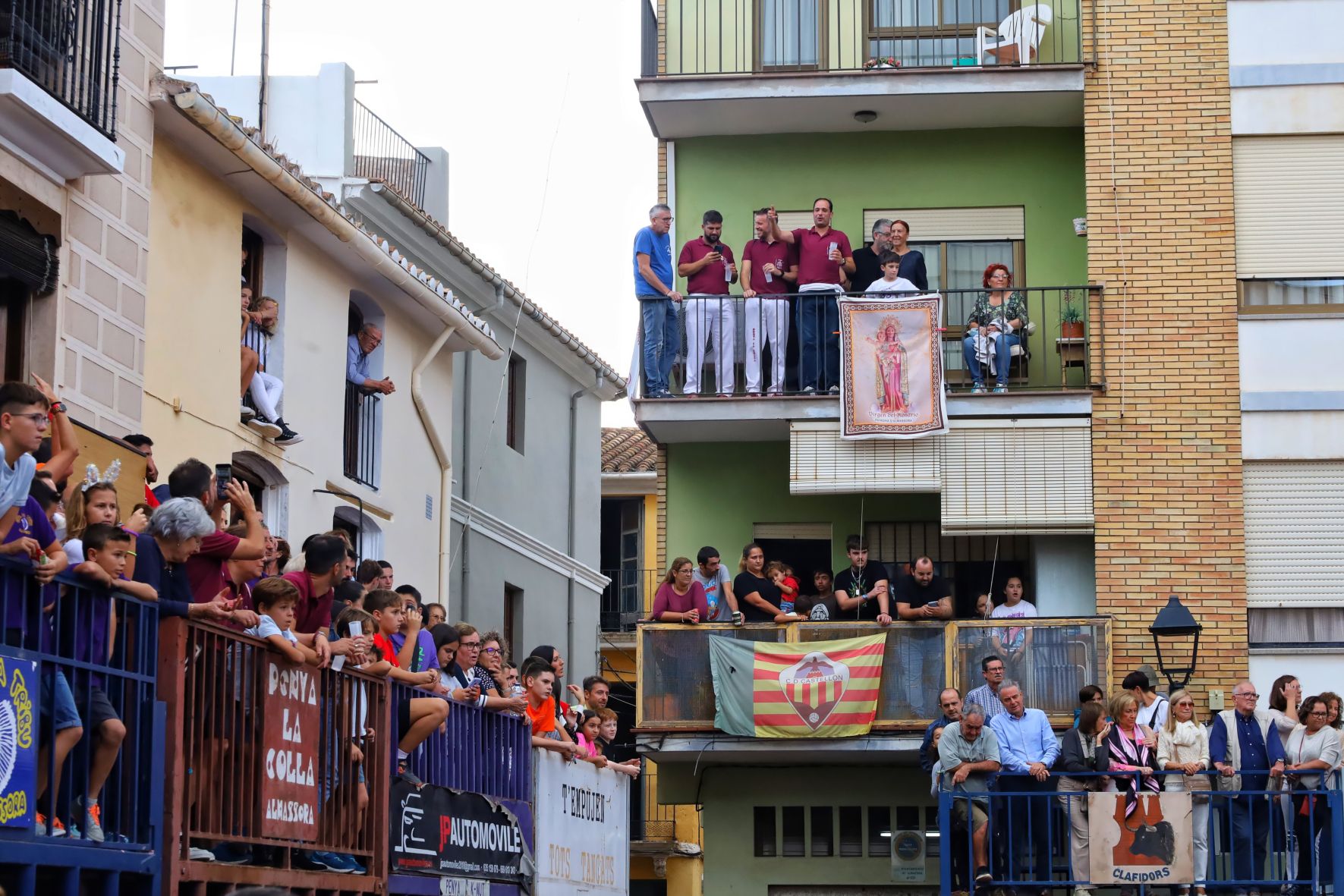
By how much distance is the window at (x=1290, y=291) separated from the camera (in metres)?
20.5

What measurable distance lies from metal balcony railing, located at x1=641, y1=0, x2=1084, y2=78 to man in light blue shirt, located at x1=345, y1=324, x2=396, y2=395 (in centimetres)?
422

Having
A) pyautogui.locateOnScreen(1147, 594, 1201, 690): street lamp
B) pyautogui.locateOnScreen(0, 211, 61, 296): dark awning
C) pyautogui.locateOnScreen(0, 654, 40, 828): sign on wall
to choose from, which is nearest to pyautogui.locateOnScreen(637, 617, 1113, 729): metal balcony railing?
pyautogui.locateOnScreen(1147, 594, 1201, 690): street lamp

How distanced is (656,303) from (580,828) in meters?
6.72

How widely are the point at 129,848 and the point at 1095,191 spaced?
14.5m

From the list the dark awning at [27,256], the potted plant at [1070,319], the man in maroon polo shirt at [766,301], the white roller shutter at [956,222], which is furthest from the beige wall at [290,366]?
the potted plant at [1070,319]

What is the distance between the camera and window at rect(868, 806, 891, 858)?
20.7 m

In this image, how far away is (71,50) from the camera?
13.4 meters

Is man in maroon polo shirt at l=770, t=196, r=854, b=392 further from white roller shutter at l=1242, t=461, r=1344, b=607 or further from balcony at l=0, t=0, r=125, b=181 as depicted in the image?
balcony at l=0, t=0, r=125, b=181

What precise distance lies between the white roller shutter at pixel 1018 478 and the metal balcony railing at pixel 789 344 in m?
0.51

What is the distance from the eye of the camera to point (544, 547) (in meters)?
28.6

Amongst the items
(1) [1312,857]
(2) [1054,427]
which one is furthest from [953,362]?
(1) [1312,857]

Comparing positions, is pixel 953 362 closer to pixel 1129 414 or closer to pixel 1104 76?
pixel 1129 414

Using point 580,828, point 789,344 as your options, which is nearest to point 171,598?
point 580,828

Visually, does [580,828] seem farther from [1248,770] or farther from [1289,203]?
[1289,203]
